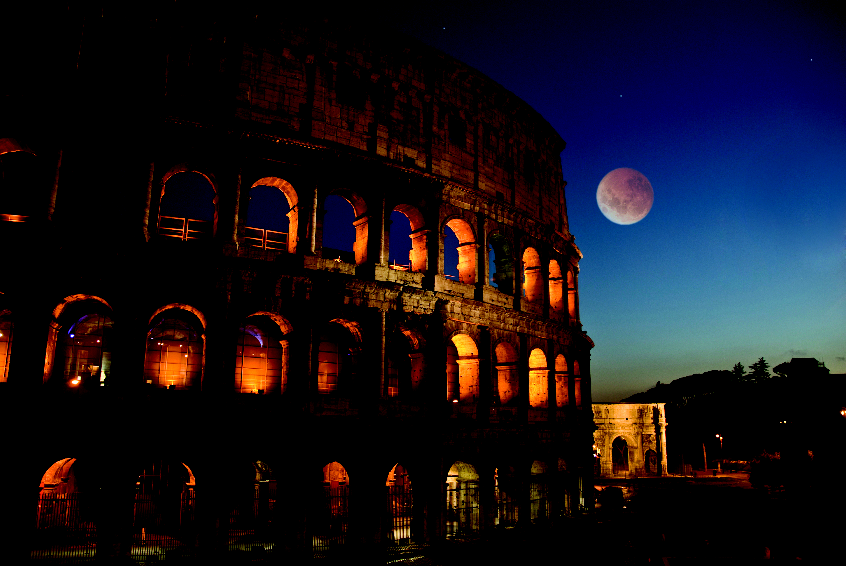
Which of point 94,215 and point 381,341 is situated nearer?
point 94,215

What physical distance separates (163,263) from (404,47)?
881 centimetres

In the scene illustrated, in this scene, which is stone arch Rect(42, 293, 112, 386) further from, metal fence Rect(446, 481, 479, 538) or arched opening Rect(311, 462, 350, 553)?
metal fence Rect(446, 481, 479, 538)

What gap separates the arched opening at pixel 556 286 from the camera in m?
21.1

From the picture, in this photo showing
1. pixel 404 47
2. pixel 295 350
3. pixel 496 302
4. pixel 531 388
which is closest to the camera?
pixel 295 350

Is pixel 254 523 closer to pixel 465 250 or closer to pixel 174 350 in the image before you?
pixel 174 350

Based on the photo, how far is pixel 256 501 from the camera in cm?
1444

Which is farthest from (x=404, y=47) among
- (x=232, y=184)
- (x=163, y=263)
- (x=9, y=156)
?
(x=9, y=156)

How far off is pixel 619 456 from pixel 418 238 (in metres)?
31.1

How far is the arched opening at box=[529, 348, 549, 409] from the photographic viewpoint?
62.8 ft

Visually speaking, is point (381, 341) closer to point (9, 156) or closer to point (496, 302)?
point (496, 302)

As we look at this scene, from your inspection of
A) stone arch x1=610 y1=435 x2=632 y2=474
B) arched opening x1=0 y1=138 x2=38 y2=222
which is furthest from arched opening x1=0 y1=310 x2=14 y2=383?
stone arch x1=610 y1=435 x2=632 y2=474

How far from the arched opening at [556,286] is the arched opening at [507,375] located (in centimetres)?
390

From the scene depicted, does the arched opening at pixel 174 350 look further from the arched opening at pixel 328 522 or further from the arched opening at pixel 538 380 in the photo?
the arched opening at pixel 538 380

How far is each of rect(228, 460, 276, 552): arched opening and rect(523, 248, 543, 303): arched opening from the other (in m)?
9.84
